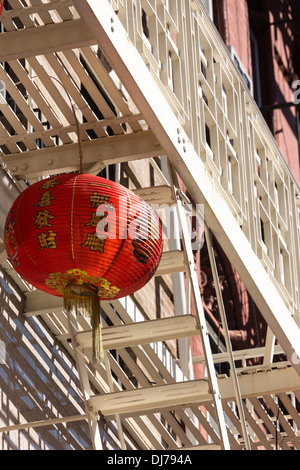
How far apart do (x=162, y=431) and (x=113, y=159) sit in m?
3.48

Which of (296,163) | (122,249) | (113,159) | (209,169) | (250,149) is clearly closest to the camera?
(122,249)

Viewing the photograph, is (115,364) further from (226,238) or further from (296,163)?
(296,163)

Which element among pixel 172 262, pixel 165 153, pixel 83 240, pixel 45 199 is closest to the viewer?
pixel 83 240

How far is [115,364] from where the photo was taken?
1005cm

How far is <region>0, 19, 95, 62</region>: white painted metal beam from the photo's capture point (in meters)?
7.23

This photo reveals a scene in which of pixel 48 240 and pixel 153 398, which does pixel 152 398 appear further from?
pixel 48 240

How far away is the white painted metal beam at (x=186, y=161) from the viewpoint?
277 inches

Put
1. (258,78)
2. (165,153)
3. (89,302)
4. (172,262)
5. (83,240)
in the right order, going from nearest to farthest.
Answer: (83,240) < (89,302) < (165,153) < (172,262) < (258,78)

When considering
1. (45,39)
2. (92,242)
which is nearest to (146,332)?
(92,242)

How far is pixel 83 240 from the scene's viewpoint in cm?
684

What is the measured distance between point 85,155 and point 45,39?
1.20 m

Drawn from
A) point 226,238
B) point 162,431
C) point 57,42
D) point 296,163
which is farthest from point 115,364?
point 296,163

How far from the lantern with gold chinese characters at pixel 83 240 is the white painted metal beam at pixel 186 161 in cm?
72

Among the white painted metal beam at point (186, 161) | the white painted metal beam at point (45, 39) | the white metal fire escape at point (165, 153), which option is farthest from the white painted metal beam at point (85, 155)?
the white painted metal beam at point (45, 39)
